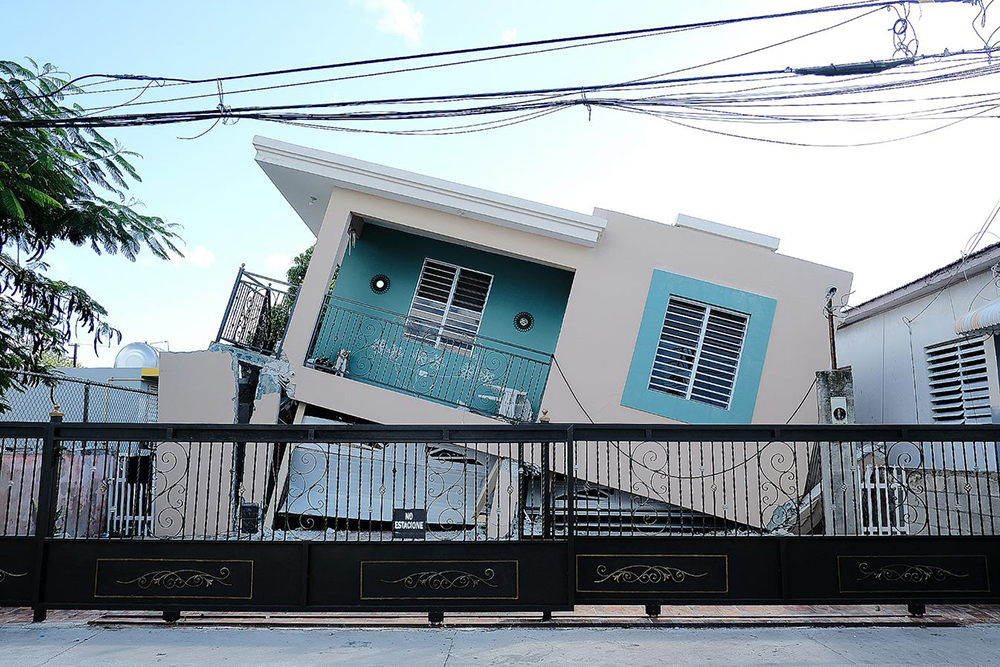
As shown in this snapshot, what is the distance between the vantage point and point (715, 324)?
10.8 m

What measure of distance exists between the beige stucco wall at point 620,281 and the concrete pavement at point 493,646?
15.4 ft

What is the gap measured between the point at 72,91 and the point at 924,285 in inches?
442

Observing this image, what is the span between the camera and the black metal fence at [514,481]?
6426 millimetres

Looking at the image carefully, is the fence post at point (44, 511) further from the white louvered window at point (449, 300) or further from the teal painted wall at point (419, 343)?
the white louvered window at point (449, 300)

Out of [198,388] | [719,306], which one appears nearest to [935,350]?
[719,306]

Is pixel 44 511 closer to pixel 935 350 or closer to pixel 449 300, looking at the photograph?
pixel 449 300

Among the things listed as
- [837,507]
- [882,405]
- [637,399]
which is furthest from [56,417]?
[882,405]

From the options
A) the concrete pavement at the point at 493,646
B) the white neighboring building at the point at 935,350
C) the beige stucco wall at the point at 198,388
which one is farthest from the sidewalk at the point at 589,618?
the beige stucco wall at the point at 198,388

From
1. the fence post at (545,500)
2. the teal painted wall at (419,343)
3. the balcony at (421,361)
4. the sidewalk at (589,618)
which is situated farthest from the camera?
the teal painted wall at (419,343)

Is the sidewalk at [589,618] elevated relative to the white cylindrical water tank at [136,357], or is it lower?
lower

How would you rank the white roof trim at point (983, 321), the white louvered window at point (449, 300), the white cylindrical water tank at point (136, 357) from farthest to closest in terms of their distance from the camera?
the white cylindrical water tank at point (136, 357), the white louvered window at point (449, 300), the white roof trim at point (983, 321)

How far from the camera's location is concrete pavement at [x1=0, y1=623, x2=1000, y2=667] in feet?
16.9

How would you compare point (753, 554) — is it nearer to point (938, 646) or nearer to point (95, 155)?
point (938, 646)

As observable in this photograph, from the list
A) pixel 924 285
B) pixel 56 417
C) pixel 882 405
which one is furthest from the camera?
pixel 882 405
